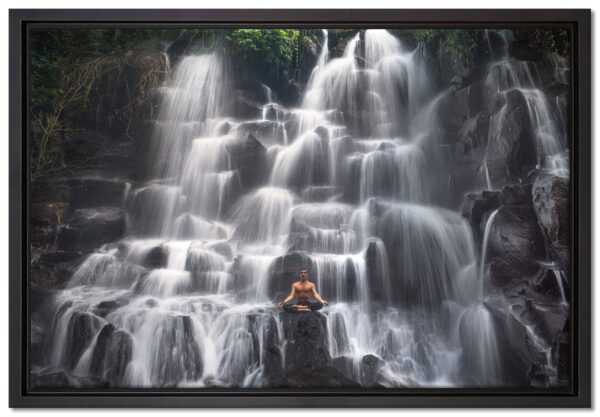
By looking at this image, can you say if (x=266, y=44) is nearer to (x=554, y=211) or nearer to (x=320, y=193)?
(x=320, y=193)

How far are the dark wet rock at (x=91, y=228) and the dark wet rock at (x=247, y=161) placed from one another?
0.66 metres

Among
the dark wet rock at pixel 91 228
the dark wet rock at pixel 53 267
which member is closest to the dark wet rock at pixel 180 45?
the dark wet rock at pixel 91 228

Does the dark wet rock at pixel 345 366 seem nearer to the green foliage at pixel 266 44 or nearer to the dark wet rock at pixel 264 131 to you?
the dark wet rock at pixel 264 131

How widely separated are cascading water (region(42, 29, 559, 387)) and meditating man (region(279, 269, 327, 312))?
45mm

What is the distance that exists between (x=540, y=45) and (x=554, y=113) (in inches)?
14.6

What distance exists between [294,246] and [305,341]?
497 mm

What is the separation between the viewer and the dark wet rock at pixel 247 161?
2.33 metres

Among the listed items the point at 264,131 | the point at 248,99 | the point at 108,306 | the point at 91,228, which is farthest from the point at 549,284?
the point at 91,228

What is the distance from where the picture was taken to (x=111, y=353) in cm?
229

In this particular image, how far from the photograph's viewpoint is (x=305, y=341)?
7.48 ft

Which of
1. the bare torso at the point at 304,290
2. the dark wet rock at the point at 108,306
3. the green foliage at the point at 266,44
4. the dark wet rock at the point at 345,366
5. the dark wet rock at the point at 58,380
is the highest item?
the green foliage at the point at 266,44

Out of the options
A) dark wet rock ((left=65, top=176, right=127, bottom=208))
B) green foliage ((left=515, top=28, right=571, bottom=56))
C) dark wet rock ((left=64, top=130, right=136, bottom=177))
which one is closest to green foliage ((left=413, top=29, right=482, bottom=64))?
green foliage ((left=515, top=28, right=571, bottom=56))

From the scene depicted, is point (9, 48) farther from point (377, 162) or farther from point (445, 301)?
point (445, 301)

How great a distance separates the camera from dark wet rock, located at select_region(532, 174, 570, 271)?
231cm
